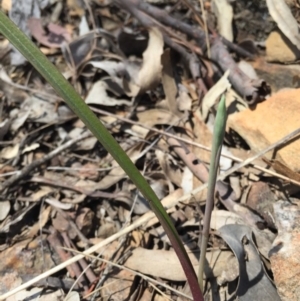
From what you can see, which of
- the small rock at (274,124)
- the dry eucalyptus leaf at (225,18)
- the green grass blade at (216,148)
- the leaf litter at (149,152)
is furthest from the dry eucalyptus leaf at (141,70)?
the green grass blade at (216,148)

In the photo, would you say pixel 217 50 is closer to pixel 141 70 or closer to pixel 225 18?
pixel 225 18

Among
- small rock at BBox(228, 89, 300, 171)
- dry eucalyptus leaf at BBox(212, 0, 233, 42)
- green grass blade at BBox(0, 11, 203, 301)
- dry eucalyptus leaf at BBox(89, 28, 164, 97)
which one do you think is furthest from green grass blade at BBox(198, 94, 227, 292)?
dry eucalyptus leaf at BBox(212, 0, 233, 42)

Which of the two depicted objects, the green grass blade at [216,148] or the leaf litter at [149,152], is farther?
the leaf litter at [149,152]

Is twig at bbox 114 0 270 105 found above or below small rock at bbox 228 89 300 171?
above

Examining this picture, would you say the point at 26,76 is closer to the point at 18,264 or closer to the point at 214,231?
the point at 18,264

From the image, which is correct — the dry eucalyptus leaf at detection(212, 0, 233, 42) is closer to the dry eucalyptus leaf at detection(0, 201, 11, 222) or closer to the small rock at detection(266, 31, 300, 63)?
the small rock at detection(266, 31, 300, 63)

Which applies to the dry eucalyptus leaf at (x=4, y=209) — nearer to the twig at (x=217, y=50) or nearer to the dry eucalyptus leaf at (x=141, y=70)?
the dry eucalyptus leaf at (x=141, y=70)

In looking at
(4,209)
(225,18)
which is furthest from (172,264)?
(225,18)

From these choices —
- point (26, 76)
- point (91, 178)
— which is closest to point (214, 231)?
point (91, 178)
